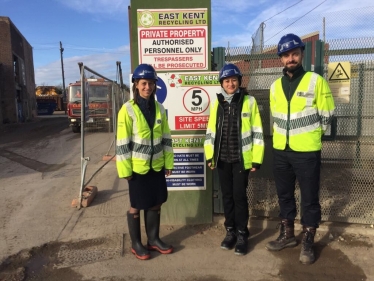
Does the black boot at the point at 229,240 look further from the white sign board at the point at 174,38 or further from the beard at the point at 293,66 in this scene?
the white sign board at the point at 174,38

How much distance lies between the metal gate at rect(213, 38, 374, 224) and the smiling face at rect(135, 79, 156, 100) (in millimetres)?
1218

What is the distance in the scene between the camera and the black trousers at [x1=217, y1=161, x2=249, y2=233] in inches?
138

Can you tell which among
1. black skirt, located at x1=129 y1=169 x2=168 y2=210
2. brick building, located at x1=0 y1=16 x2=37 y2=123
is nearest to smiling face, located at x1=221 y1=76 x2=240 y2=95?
black skirt, located at x1=129 y1=169 x2=168 y2=210

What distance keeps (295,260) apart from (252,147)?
1.26 meters

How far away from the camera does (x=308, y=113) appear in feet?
10.7

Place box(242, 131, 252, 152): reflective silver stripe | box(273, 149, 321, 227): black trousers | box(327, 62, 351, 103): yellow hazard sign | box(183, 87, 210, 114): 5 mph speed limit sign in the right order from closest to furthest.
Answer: box(273, 149, 321, 227): black trousers, box(242, 131, 252, 152): reflective silver stripe, box(327, 62, 351, 103): yellow hazard sign, box(183, 87, 210, 114): 5 mph speed limit sign

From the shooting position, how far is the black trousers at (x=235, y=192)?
351 cm

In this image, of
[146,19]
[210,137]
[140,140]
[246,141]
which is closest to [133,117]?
[140,140]

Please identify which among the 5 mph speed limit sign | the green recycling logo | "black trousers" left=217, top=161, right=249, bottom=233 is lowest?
"black trousers" left=217, top=161, right=249, bottom=233

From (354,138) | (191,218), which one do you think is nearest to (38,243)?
(191,218)

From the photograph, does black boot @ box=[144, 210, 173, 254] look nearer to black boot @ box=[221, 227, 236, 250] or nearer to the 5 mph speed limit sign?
black boot @ box=[221, 227, 236, 250]

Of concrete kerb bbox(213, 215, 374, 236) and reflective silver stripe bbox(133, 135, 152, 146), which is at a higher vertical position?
reflective silver stripe bbox(133, 135, 152, 146)

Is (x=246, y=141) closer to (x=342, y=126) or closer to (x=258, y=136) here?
(x=258, y=136)

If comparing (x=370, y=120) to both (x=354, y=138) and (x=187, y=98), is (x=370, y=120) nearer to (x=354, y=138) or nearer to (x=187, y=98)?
(x=354, y=138)
